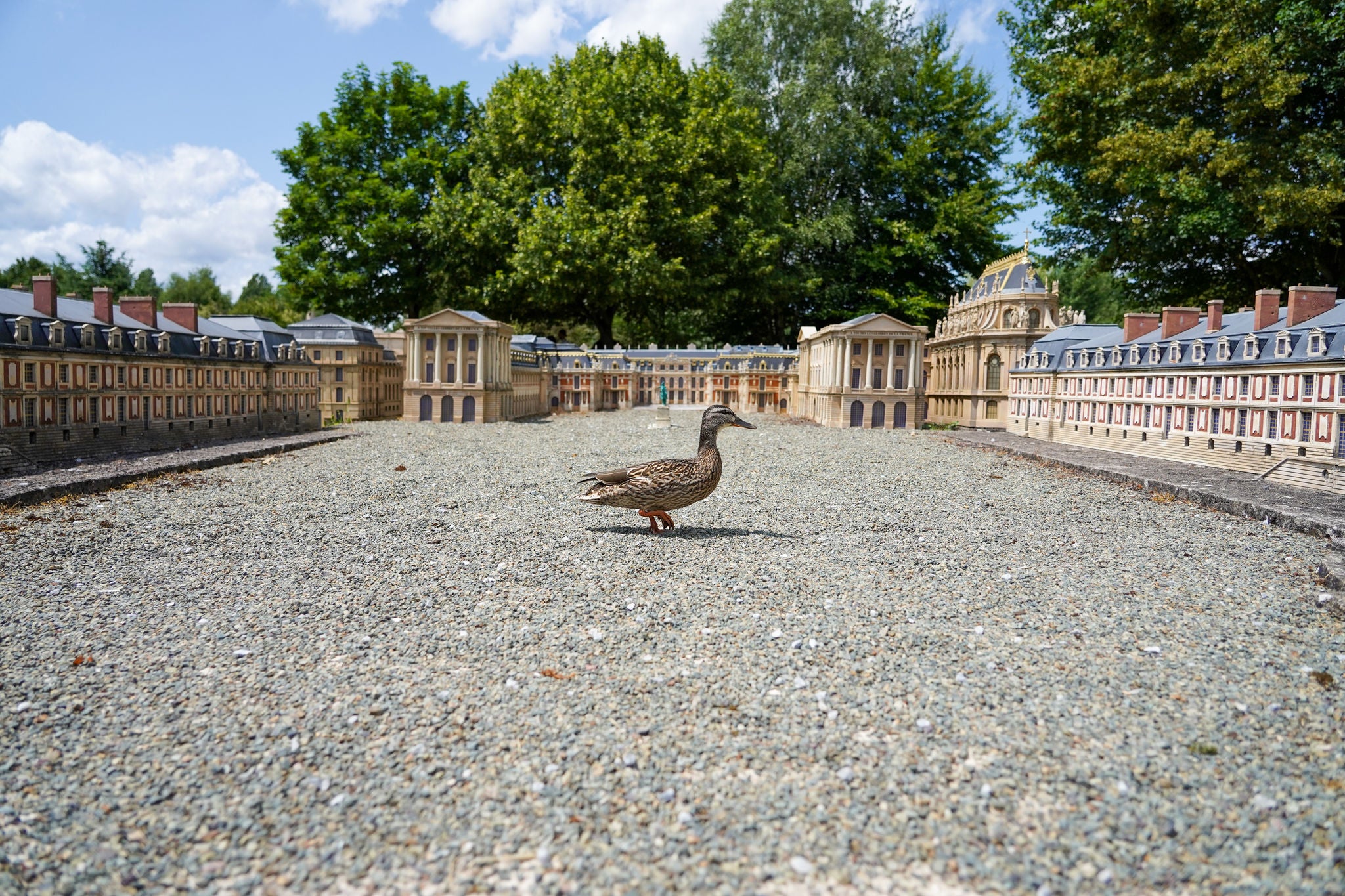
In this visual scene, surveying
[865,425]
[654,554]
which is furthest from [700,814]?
Result: [865,425]

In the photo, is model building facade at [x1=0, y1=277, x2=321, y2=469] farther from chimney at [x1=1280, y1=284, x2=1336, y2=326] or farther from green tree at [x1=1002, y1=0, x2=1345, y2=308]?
green tree at [x1=1002, y1=0, x2=1345, y2=308]

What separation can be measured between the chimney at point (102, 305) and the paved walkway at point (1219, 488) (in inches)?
1384

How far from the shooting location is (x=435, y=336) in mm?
51719

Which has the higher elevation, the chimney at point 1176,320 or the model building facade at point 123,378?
the chimney at point 1176,320

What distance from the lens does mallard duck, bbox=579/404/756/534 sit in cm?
1446

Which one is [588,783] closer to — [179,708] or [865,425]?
[179,708]

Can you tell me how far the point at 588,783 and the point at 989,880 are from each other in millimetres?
2849

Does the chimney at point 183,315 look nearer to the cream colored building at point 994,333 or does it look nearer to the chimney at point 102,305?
the chimney at point 102,305

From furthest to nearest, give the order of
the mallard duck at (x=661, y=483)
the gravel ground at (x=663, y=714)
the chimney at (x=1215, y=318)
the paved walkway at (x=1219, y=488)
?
the chimney at (x=1215, y=318), the paved walkway at (x=1219, y=488), the mallard duck at (x=661, y=483), the gravel ground at (x=663, y=714)

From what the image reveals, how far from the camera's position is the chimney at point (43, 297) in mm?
27250

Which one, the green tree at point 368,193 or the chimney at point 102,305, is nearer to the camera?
the chimney at point 102,305

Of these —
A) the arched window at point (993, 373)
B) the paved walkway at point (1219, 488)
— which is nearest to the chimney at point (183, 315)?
the paved walkway at point (1219, 488)

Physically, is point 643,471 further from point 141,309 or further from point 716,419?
point 141,309

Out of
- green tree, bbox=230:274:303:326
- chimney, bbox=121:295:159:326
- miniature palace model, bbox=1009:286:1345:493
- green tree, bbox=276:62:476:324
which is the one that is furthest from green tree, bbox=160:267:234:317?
miniature palace model, bbox=1009:286:1345:493
